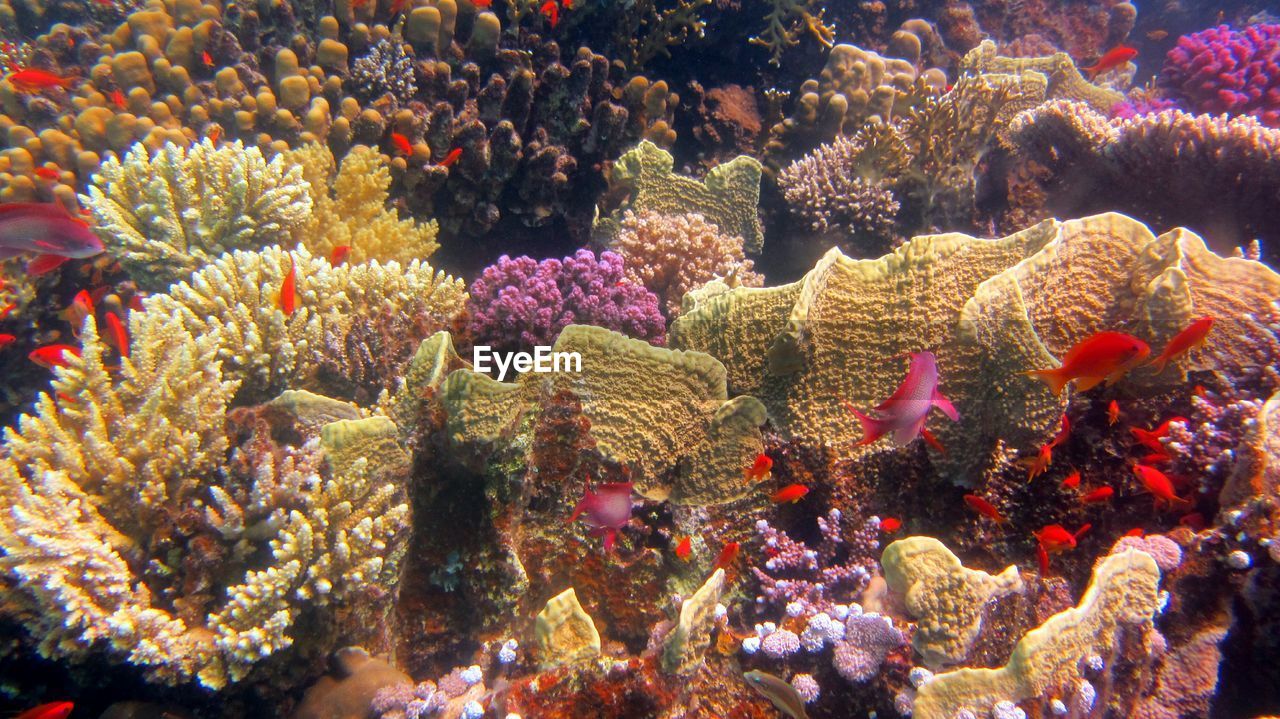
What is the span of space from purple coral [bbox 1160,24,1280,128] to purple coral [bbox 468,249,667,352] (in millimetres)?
8791

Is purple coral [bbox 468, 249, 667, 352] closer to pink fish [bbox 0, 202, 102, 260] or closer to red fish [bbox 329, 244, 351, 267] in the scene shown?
red fish [bbox 329, 244, 351, 267]

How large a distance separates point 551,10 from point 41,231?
12.9 feet

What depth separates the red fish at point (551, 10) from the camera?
497 cm

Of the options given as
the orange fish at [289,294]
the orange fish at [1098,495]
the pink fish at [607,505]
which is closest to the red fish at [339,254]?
the orange fish at [289,294]

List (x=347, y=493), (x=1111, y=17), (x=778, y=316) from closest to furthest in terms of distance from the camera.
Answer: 1. (x=347, y=493)
2. (x=778, y=316)
3. (x=1111, y=17)

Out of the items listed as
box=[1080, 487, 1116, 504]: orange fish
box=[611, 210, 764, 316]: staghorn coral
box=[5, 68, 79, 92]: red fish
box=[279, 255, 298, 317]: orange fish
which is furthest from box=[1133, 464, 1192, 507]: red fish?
box=[5, 68, 79, 92]: red fish

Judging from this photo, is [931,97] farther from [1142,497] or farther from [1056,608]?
[1056,608]

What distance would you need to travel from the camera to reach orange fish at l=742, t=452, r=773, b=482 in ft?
8.55

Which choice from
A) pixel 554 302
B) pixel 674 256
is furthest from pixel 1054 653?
pixel 674 256

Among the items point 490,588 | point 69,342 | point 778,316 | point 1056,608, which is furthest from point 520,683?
point 69,342

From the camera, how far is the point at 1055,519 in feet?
8.64

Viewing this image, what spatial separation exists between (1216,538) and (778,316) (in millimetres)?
2035

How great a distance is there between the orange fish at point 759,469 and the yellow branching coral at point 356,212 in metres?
2.95

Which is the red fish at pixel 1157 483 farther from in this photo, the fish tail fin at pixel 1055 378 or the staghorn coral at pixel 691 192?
the staghorn coral at pixel 691 192
